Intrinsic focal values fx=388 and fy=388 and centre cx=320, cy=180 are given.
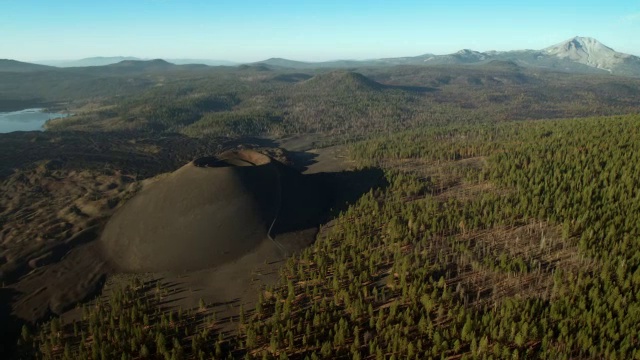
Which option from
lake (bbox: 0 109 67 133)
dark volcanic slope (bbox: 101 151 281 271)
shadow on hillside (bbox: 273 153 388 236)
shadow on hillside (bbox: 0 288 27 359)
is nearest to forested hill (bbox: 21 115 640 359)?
shadow on hillside (bbox: 0 288 27 359)

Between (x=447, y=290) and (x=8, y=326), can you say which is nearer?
(x=447, y=290)

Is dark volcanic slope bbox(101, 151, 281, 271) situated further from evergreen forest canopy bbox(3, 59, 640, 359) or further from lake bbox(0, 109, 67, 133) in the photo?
lake bbox(0, 109, 67, 133)

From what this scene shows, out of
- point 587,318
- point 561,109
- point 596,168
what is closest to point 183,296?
point 587,318

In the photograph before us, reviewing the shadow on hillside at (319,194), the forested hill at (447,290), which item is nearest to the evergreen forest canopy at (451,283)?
the forested hill at (447,290)

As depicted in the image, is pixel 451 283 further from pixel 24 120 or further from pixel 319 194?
pixel 24 120

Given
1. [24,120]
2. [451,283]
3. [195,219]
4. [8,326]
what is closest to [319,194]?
[195,219]

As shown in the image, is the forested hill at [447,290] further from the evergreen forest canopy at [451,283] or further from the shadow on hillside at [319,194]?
the shadow on hillside at [319,194]
